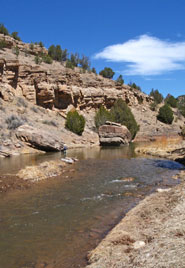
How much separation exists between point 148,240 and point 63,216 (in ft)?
12.6

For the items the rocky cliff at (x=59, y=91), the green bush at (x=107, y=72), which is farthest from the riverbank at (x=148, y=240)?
the green bush at (x=107, y=72)

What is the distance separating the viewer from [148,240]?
6199mm

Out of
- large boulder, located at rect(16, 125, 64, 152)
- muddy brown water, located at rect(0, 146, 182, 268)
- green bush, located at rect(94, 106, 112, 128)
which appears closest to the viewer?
muddy brown water, located at rect(0, 146, 182, 268)

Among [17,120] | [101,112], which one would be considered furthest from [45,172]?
[101,112]

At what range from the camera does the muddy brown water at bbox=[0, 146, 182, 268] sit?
21.0ft

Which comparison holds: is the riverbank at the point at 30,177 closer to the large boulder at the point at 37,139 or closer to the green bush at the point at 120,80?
the large boulder at the point at 37,139

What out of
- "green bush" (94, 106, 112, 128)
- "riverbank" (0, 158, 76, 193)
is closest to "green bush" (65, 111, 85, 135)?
"green bush" (94, 106, 112, 128)

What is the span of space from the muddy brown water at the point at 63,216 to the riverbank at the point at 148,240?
634mm

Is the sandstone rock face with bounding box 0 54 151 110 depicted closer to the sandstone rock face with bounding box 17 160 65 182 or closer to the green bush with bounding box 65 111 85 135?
the green bush with bounding box 65 111 85 135

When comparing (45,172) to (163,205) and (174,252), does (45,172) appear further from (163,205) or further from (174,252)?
(174,252)

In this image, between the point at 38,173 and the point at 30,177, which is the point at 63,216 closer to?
the point at 30,177

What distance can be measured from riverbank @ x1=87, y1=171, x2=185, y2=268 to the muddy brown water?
634 millimetres

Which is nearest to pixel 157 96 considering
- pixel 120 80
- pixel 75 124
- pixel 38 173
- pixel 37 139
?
pixel 120 80

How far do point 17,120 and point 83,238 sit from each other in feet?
95.6
